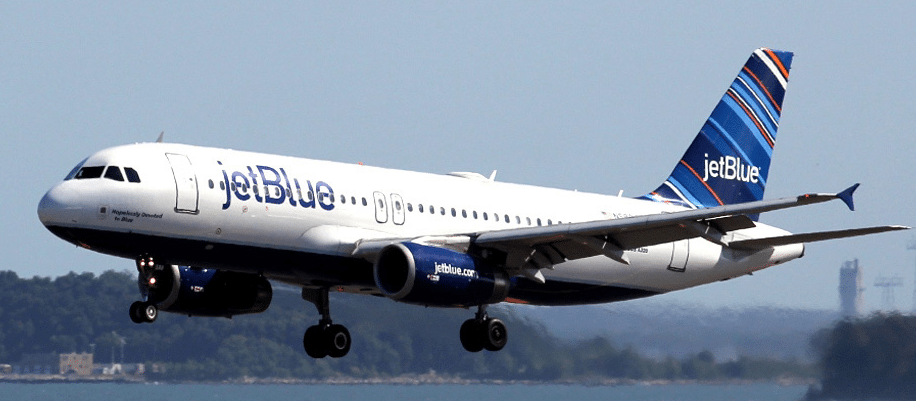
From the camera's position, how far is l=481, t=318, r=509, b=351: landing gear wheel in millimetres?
36250

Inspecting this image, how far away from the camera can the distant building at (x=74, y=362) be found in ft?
317

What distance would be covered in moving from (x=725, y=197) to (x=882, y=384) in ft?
34.6

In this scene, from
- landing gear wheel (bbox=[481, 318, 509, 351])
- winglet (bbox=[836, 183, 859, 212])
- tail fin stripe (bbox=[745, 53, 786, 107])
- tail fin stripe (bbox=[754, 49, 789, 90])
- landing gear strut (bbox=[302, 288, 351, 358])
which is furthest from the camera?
tail fin stripe (bbox=[754, 49, 789, 90])

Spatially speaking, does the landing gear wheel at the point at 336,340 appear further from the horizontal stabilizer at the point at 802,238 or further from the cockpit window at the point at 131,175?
the horizontal stabilizer at the point at 802,238

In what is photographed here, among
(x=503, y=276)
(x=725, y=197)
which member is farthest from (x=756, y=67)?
(x=503, y=276)

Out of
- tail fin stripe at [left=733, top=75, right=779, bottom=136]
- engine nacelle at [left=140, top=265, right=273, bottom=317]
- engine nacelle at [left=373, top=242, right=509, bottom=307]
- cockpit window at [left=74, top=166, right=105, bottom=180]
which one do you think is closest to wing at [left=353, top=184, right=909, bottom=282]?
engine nacelle at [left=373, top=242, right=509, bottom=307]

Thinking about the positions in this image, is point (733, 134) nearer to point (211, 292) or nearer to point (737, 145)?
point (737, 145)

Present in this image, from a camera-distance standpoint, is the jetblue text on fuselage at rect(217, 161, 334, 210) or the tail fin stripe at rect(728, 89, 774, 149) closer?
the jetblue text on fuselage at rect(217, 161, 334, 210)

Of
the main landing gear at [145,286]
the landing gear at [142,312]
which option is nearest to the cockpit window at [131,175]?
the main landing gear at [145,286]

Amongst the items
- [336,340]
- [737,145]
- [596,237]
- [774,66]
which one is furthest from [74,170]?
[774,66]

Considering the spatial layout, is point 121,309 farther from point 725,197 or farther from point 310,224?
point 310,224

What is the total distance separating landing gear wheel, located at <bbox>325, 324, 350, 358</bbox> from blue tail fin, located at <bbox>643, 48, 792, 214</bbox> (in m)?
9.53

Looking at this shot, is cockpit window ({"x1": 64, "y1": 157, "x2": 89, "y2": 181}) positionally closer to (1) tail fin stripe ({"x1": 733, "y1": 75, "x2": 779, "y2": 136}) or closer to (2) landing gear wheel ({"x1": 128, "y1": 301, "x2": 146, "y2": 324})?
(2) landing gear wheel ({"x1": 128, "y1": 301, "x2": 146, "y2": 324})

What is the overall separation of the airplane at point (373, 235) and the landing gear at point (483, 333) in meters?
0.04
